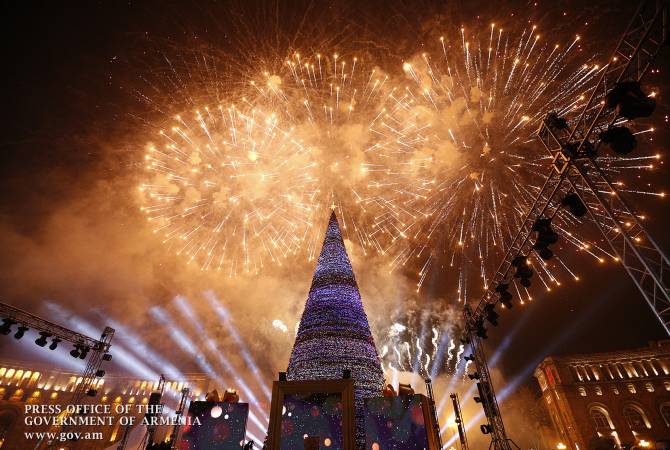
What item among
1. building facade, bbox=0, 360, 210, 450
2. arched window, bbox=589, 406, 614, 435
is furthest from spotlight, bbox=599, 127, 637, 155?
arched window, bbox=589, 406, 614, 435

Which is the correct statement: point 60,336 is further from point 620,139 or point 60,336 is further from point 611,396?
point 611,396

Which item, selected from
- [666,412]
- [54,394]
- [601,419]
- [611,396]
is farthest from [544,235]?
[54,394]

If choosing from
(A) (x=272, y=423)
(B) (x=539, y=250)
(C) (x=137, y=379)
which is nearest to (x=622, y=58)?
(B) (x=539, y=250)

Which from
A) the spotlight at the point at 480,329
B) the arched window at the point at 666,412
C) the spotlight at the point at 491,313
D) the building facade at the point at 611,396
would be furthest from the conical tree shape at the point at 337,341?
the arched window at the point at 666,412

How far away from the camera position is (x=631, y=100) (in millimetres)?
4770

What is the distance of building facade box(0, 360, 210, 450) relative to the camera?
26.9 meters

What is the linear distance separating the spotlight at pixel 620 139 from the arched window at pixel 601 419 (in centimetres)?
3835

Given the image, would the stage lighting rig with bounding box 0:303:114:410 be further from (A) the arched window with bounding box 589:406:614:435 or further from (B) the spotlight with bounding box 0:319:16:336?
(A) the arched window with bounding box 589:406:614:435

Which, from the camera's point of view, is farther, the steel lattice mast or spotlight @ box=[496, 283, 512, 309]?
spotlight @ box=[496, 283, 512, 309]

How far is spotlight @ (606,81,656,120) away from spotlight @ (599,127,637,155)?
376mm

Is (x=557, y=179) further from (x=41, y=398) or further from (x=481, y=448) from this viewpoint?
(x=41, y=398)

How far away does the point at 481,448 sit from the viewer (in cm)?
3088

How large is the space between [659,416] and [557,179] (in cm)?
3818

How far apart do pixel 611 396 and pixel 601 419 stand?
2.67 metres
